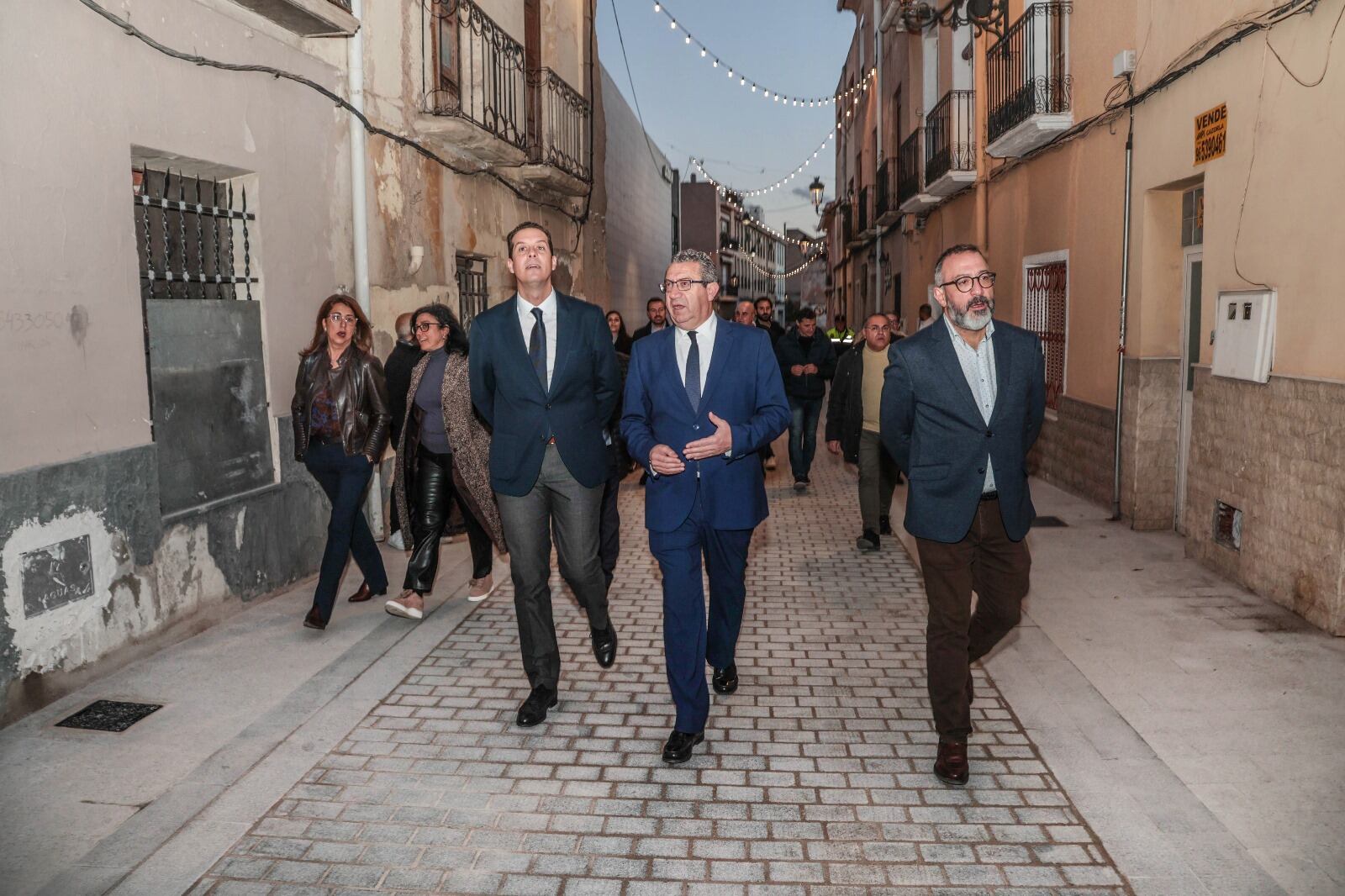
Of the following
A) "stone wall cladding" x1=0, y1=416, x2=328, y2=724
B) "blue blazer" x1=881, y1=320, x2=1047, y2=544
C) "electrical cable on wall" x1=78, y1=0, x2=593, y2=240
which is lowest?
"stone wall cladding" x1=0, y1=416, x2=328, y2=724

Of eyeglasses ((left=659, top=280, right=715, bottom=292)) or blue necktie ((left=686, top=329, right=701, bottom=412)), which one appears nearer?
eyeglasses ((left=659, top=280, right=715, bottom=292))

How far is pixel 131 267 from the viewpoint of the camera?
5496 mm

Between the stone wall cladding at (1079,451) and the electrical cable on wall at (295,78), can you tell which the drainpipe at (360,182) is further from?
the stone wall cladding at (1079,451)

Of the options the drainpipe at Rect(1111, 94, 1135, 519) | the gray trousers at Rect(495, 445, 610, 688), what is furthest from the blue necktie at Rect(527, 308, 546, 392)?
the drainpipe at Rect(1111, 94, 1135, 519)

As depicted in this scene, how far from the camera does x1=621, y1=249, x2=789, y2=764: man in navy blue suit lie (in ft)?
13.6

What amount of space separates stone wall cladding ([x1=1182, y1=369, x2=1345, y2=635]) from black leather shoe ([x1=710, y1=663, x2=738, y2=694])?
3.12m

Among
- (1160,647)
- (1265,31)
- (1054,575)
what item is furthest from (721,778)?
(1265,31)

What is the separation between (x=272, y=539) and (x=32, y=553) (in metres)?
2.05

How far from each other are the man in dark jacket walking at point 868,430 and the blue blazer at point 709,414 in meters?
3.76

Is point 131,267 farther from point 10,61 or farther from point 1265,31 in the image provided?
point 1265,31

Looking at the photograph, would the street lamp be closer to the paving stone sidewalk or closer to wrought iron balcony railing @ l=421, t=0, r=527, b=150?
wrought iron balcony railing @ l=421, t=0, r=527, b=150

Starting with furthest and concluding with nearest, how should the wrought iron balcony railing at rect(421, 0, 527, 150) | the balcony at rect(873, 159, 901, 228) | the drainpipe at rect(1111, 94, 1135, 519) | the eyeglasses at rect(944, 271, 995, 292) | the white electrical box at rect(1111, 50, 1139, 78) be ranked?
1. the balcony at rect(873, 159, 901, 228)
2. the wrought iron balcony railing at rect(421, 0, 527, 150)
3. the drainpipe at rect(1111, 94, 1135, 519)
4. the white electrical box at rect(1111, 50, 1139, 78)
5. the eyeglasses at rect(944, 271, 995, 292)

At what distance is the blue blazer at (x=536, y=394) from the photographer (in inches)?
177

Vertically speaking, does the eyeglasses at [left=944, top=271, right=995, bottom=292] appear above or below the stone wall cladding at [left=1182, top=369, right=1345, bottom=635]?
above
